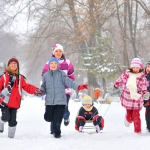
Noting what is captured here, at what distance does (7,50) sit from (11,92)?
1301 inches

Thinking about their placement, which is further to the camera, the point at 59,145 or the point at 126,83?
the point at 126,83

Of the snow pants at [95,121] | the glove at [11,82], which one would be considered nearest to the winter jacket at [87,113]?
the snow pants at [95,121]

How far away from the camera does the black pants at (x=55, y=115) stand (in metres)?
5.05

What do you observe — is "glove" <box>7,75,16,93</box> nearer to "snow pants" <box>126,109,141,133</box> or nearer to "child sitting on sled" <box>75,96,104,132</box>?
"child sitting on sled" <box>75,96,104,132</box>

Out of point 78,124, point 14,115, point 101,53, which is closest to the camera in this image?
point 14,115

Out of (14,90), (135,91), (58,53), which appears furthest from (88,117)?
(14,90)

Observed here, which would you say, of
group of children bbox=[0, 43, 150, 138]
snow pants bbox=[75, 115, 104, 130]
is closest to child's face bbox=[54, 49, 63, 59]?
group of children bbox=[0, 43, 150, 138]

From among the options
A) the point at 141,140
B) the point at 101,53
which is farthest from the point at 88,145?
the point at 101,53

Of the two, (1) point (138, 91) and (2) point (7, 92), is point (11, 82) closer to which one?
(2) point (7, 92)

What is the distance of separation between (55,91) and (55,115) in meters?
0.45

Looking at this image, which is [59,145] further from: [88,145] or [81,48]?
[81,48]

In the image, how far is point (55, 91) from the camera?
514 centimetres

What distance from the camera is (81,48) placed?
21.5 m

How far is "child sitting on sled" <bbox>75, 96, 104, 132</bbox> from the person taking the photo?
609 cm
